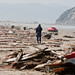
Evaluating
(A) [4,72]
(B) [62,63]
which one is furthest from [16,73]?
(B) [62,63]

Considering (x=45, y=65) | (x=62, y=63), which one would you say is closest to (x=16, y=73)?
(x=45, y=65)

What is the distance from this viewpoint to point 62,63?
11.2 m

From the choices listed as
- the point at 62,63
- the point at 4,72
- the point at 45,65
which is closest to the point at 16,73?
the point at 4,72

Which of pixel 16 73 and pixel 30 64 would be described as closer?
pixel 16 73

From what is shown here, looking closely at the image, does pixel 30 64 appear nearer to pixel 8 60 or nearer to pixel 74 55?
pixel 8 60

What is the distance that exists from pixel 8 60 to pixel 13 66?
1.00 metres

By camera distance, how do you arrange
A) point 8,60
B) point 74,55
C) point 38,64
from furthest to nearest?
point 8,60, point 38,64, point 74,55

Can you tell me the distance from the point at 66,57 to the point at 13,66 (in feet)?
10.6

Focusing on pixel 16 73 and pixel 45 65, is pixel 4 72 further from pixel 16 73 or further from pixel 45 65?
pixel 45 65

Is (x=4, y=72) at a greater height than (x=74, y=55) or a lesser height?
lesser

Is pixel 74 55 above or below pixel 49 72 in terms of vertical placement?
above

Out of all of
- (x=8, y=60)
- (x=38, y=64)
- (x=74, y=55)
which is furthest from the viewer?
(x=8, y=60)

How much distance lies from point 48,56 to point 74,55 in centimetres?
249

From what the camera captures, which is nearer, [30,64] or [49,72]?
[49,72]
